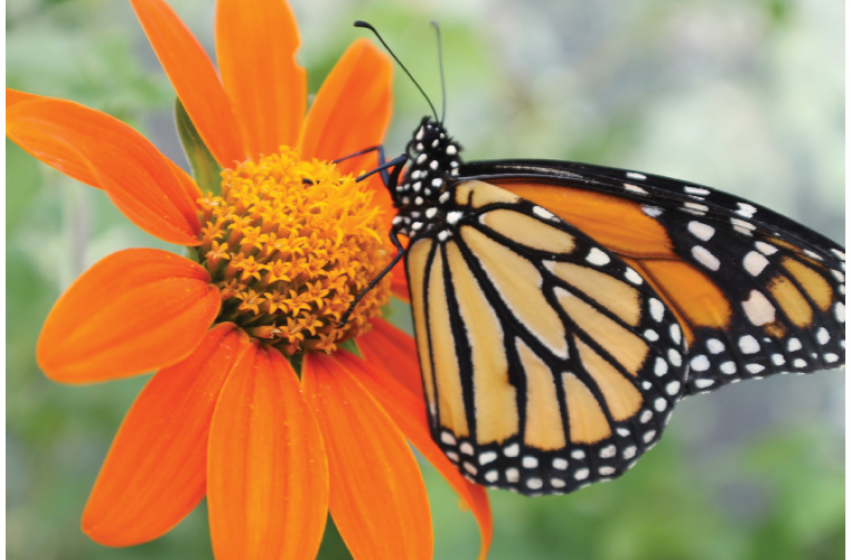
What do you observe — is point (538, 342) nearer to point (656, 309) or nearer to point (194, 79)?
point (656, 309)

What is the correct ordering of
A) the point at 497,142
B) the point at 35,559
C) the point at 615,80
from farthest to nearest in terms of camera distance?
the point at 615,80, the point at 497,142, the point at 35,559

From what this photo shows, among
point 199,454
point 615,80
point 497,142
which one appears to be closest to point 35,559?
point 199,454

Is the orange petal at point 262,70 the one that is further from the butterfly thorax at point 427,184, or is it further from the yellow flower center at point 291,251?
the butterfly thorax at point 427,184

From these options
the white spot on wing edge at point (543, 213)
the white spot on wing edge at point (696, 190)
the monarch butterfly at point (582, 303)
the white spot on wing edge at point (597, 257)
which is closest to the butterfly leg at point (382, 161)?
the monarch butterfly at point (582, 303)

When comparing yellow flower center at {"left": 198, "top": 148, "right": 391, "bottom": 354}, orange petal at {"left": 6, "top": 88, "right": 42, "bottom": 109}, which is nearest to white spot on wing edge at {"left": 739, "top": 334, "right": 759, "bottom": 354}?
yellow flower center at {"left": 198, "top": 148, "right": 391, "bottom": 354}

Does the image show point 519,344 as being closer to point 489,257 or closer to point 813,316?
point 489,257

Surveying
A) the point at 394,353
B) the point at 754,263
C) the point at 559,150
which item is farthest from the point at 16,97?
the point at 559,150
